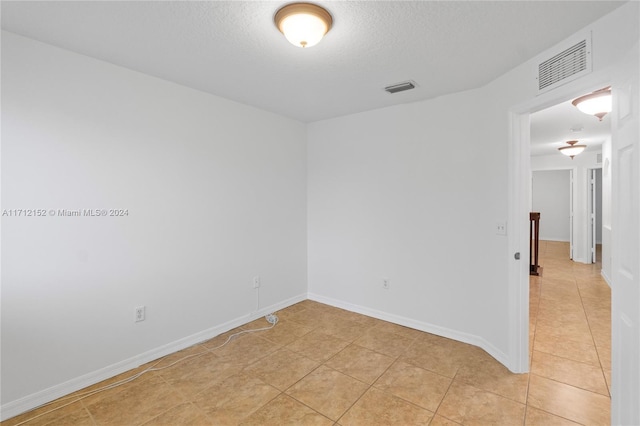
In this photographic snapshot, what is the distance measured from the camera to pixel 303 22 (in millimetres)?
1645

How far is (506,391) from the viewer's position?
2156mm

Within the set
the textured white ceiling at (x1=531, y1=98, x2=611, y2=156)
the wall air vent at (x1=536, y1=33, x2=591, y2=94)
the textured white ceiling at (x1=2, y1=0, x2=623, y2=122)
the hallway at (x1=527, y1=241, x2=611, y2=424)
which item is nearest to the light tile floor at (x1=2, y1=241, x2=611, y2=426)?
the hallway at (x1=527, y1=241, x2=611, y2=424)

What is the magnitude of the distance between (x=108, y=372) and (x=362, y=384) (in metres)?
1.96

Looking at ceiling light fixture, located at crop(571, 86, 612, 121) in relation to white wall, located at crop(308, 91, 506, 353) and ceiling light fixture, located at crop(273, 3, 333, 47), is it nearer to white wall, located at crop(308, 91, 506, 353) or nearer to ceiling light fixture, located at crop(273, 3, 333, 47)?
white wall, located at crop(308, 91, 506, 353)

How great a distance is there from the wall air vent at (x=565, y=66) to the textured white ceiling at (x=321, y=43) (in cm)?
10

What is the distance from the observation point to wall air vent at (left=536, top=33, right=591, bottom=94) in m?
1.77

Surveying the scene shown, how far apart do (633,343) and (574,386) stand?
115 cm

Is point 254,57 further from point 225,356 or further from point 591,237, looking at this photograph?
point 591,237

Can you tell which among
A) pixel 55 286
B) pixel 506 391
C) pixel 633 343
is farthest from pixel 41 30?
pixel 506 391

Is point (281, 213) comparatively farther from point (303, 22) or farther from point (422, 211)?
point (303, 22)

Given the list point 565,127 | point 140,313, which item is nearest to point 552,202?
point 565,127

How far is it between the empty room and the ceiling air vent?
4 centimetres

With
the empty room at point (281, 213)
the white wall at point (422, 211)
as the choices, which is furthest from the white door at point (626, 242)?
the white wall at point (422, 211)

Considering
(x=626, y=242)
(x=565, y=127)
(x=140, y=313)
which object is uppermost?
(x=565, y=127)
